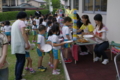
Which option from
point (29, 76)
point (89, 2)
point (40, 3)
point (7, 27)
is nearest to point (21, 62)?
point (29, 76)

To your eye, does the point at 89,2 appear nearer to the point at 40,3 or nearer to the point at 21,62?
the point at 21,62

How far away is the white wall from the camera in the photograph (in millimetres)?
4562

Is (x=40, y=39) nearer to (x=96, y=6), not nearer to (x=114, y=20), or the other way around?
(x=114, y=20)

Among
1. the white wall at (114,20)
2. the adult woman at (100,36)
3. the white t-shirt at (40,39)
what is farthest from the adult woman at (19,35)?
the white wall at (114,20)

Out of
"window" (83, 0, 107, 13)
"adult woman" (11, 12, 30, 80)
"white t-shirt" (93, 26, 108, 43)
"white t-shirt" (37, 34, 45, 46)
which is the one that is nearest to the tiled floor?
"white t-shirt" (93, 26, 108, 43)

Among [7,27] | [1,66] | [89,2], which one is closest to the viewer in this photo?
[1,66]

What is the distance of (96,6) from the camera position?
697cm

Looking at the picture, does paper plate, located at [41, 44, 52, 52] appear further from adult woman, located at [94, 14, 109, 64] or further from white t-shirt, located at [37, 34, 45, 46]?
adult woman, located at [94, 14, 109, 64]

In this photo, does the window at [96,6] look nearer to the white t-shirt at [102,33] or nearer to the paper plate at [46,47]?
the white t-shirt at [102,33]

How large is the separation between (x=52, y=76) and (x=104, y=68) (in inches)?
57.4

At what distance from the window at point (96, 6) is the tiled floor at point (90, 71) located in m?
2.99

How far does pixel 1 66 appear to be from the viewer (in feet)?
7.04

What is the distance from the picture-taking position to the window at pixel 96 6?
245 inches

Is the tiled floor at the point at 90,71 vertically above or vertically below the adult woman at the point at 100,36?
below
